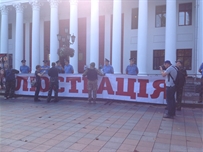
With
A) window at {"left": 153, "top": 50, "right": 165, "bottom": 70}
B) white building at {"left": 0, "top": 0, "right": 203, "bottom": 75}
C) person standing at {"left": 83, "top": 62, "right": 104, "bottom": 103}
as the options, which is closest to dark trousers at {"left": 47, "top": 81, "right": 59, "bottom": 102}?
person standing at {"left": 83, "top": 62, "right": 104, "bottom": 103}

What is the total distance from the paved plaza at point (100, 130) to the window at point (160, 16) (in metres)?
12.9

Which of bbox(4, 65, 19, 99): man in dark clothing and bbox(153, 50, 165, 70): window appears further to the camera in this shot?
bbox(153, 50, 165, 70): window

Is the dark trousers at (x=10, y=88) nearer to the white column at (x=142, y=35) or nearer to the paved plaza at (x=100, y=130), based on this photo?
the paved plaza at (x=100, y=130)

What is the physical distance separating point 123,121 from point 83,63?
16.9 meters

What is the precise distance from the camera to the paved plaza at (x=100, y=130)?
4.29 metres

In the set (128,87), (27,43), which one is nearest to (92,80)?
(128,87)

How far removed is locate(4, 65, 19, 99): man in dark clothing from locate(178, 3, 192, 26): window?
1493 centimetres

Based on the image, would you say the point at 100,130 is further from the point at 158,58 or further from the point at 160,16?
the point at 160,16

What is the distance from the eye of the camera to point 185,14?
61.3ft

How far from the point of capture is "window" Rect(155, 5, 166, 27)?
63.4ft

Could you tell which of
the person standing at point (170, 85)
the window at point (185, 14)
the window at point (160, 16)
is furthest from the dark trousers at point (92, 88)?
the window at point (185, 14)

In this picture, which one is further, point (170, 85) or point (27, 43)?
point (27, 43)

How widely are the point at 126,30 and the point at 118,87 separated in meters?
12.4

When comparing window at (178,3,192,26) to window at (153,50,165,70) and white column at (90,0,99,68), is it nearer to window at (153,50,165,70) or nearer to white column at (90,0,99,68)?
window at (153,50,165,70)
